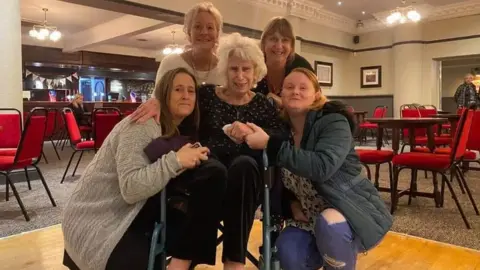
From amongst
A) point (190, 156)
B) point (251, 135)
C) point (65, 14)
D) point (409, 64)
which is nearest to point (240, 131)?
point (251, 135)

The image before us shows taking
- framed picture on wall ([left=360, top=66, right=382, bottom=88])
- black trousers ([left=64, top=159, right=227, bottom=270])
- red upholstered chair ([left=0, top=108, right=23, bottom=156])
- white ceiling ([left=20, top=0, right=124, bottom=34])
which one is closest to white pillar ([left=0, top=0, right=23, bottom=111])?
red upholstered chair ([left=0, top=108, right=23, bottom=156])

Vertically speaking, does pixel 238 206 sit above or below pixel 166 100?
below

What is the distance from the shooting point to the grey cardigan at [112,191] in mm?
1281

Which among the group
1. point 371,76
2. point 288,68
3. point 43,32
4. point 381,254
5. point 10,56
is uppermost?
point 43,32

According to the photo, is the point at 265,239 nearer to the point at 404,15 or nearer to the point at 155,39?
the point at 404,15

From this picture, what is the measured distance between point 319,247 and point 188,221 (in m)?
0.47

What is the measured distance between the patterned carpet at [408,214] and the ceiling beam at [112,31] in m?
5.04

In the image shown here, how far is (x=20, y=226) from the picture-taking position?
119 inches

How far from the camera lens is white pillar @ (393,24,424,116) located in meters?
10.3

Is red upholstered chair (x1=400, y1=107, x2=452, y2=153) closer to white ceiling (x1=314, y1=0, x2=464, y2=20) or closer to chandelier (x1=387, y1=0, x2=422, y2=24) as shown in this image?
chandelier (x1=387, y1=0, x2=422, y2=24)

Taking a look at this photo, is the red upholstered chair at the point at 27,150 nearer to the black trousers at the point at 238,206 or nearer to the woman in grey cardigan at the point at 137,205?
the woman in grey cardigan at the point at 137,205

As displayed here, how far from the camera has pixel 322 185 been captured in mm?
1388

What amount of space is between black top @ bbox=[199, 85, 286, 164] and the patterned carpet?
→ 176 cm

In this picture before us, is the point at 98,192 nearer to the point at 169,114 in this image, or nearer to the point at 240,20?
the point at 169,114
